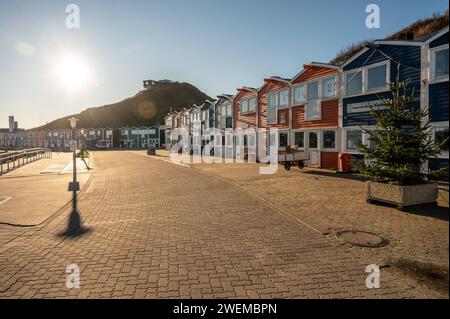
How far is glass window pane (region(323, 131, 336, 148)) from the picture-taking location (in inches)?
791

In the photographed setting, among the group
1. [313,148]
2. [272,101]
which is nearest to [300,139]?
[313,148]

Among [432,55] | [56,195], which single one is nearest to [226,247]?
[56,195]

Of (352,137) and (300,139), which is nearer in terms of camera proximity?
(352,137)

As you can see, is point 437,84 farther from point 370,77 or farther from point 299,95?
point 299,95

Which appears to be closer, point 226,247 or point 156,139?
point 226,247

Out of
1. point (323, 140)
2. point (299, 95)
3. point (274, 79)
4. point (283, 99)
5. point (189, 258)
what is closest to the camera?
point (189, 258)

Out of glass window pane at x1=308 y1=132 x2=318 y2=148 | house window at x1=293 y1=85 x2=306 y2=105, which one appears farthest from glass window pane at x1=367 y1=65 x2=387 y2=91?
house window at x1=293 y1=85 x2=306 y2=105

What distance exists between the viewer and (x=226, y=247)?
6.36m

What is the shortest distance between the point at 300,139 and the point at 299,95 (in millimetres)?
3437

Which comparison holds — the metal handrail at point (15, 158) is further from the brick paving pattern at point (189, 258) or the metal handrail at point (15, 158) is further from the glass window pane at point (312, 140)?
the glass window pane at point (312, 140)

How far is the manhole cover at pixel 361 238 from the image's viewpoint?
21.0 ft

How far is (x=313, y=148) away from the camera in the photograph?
21.9m

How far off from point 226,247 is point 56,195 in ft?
31.0
